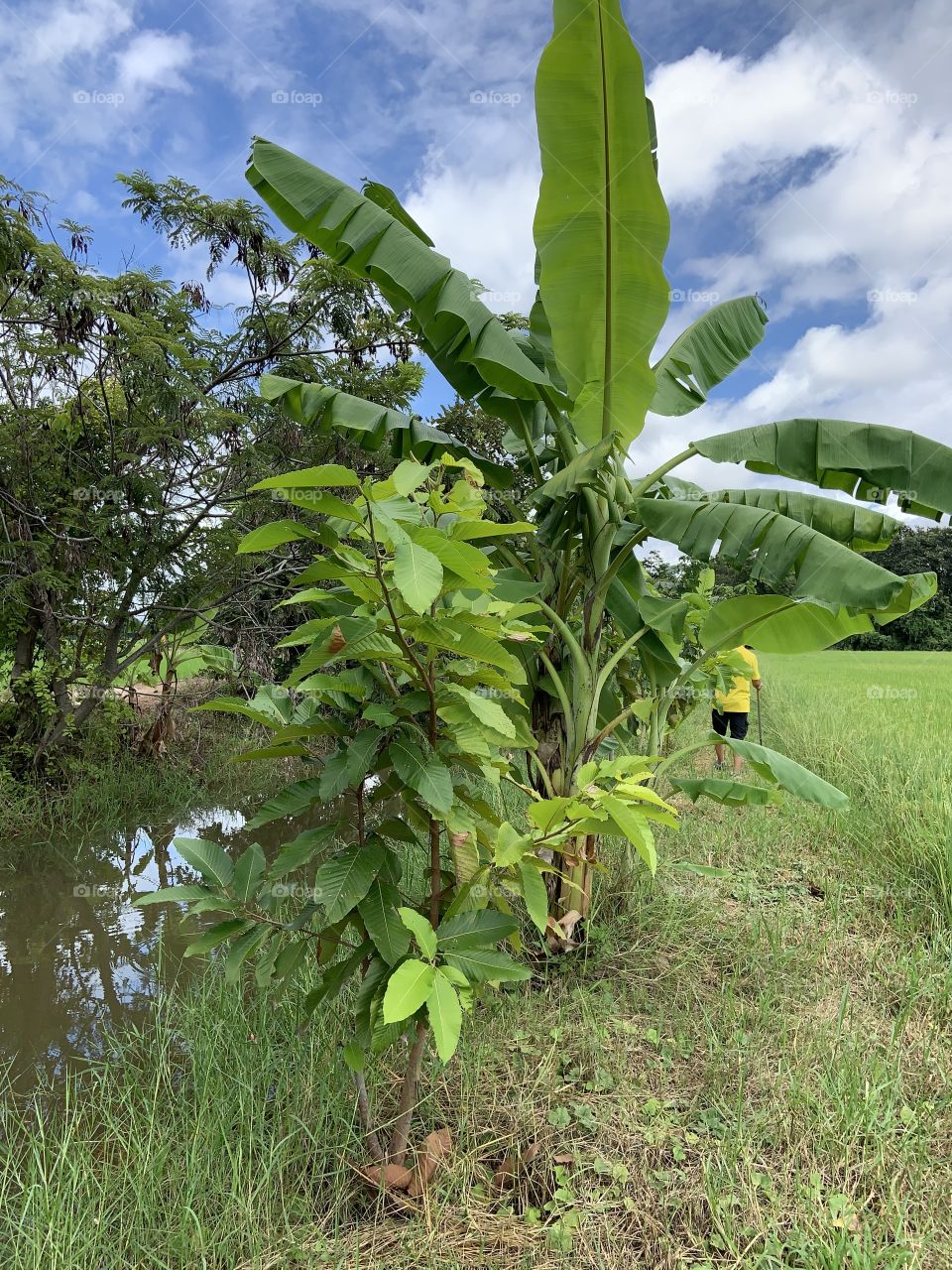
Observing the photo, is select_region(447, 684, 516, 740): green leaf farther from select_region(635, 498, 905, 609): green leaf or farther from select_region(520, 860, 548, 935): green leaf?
select_region(635, 498, 905, 609): green leaf

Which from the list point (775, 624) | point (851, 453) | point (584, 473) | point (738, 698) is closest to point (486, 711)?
point (584, 473)

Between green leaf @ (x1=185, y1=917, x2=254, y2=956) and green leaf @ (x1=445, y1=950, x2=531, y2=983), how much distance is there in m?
0.53

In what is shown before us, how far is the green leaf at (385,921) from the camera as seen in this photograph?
59.9 inches

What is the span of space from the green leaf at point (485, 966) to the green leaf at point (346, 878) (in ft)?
0.80

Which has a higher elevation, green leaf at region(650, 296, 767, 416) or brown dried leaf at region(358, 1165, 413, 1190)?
green leaf at region(650, 296, 767, 416)

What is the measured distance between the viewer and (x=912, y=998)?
2.47 meters

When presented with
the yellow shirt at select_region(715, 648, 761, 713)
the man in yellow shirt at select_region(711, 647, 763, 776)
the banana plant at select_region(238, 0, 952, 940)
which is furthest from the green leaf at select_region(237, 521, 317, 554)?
the yellow shirt at select_region(715, 648, 761, 713)

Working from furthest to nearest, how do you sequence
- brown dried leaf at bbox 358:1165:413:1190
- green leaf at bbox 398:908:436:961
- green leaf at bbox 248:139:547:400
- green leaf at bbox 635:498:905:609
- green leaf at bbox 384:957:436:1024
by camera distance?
green leaf at bbox 248:139:547:400, green leaf at bbox 635:498:905:609, brown dried leaf at bbox 358:1165:413:1190, green leaf at bbox 398:908:436:961, green leaf at bbox 384:957:436:1024

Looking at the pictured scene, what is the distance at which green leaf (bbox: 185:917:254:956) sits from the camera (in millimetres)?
1594

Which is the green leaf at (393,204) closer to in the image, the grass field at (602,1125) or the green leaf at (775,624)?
the green leaf at (775,624)

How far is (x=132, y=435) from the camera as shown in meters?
6.16
